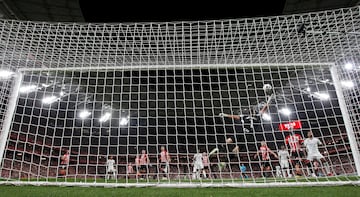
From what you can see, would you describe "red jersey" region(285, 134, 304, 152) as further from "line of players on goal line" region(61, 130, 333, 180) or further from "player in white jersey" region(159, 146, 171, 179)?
"player in white jersey" region(159, 146, 171, 179)

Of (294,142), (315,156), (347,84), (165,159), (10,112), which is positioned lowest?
(315,156)

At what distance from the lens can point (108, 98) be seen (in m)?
16.0

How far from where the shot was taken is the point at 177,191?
335 cm

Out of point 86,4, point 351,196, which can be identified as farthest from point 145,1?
point 351,196

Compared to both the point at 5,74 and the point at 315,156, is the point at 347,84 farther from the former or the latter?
the point at 5,74

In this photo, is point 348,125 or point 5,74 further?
point 5,74

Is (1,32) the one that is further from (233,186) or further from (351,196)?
(351,196)

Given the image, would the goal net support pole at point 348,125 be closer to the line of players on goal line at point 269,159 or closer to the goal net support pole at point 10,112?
the line of players on goal line at point 269,159

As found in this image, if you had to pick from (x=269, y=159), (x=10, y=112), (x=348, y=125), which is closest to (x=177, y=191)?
(x=10, y=112)

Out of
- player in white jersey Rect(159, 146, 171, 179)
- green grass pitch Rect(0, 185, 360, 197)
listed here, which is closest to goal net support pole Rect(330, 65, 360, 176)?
green grass pitch Rect(0, 185, 360, 197)

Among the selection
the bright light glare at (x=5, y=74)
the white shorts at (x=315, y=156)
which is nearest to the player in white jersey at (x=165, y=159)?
the white shorts at (x=315, y=156)

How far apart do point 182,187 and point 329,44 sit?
4.71 metres

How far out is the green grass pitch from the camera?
310cm

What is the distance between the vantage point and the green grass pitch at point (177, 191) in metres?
3.10
